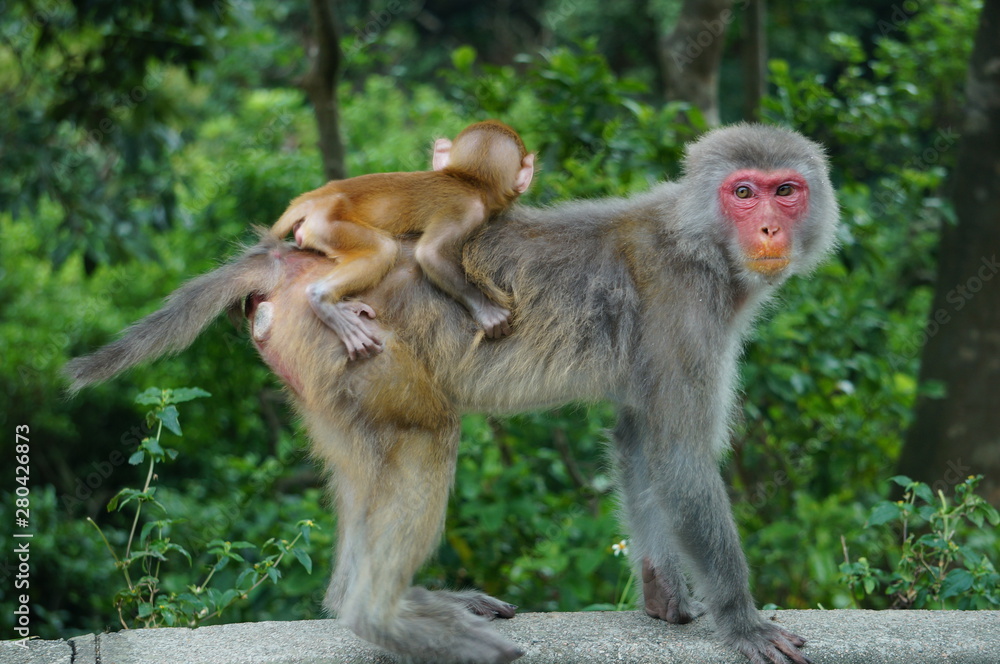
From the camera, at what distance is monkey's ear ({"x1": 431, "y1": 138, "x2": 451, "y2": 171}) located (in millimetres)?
3889

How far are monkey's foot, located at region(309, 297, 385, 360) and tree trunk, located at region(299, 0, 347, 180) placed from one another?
243 cm

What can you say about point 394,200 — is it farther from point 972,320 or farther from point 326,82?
point 972,320

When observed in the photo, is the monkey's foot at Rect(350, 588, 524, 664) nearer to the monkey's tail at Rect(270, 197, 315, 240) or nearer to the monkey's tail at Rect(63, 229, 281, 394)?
the monkey's tail at Rect(63, 229, 281, 394)

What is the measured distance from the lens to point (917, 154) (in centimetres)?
653

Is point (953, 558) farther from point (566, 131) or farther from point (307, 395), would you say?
point (566, 131)

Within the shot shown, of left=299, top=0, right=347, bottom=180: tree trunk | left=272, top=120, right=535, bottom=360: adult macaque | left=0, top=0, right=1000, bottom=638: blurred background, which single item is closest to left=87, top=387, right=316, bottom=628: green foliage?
left=0, top=0, right=1000, bottom=638: blurred background

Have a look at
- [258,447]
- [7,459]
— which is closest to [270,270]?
[258,447]

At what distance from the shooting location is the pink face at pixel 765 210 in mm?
3480

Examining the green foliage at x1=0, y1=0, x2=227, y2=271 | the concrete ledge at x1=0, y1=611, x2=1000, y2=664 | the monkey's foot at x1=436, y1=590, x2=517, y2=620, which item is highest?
the green foliage at x1=0, y1=0, x2=227, y2=271

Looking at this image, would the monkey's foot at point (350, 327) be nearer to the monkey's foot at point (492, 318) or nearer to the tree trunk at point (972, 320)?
the monkey's foot at point (492, 318)

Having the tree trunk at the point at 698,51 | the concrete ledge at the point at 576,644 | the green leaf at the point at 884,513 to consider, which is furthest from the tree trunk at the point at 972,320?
the concrete ledge at the point at 576,644

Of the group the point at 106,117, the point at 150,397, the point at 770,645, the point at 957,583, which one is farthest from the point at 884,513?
the point at 106,117

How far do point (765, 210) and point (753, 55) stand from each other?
3650mm

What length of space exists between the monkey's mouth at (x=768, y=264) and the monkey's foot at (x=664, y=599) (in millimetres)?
1224
